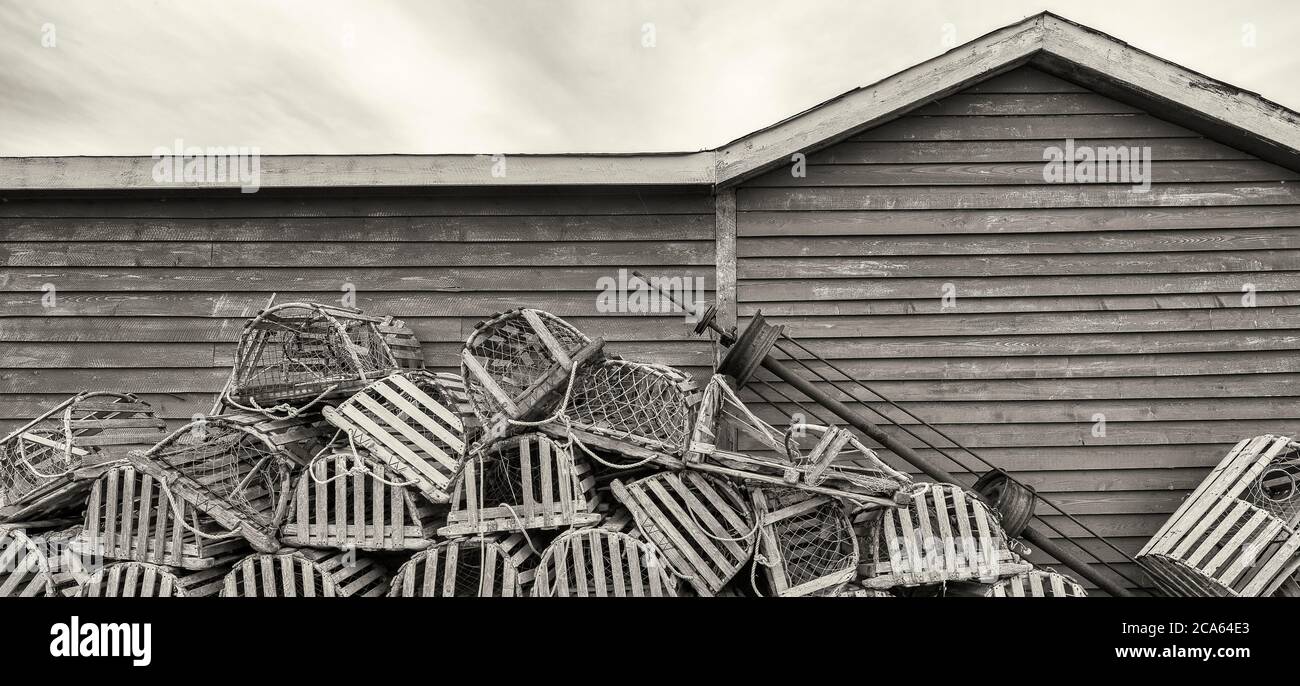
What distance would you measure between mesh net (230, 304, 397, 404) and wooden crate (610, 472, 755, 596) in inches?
76.1

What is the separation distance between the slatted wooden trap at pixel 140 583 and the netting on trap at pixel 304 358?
1.01m

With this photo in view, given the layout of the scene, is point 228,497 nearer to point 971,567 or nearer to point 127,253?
point 127,253

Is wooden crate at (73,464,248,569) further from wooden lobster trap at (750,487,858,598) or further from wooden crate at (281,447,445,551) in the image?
wooden lobster trap at (750,487,858,598)

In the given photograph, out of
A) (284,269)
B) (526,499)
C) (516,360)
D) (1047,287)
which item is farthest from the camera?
(284,269)

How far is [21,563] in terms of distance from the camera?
12.8 feet

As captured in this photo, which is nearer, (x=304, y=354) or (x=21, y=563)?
(x=21, y=563)

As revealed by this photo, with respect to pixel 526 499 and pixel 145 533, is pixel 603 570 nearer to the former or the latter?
pixel 526 499

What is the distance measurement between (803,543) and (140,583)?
4003mm

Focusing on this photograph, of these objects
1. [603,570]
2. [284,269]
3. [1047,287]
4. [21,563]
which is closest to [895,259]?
[1047,287]

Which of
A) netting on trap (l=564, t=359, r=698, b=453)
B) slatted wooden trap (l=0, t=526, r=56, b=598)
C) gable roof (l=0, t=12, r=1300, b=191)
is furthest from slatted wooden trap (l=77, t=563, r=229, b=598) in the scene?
gable roof (l=0, t=12, r=1300, b=191)

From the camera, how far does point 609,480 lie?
4.30 meters

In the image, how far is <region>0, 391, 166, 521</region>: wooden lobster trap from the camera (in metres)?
4.09

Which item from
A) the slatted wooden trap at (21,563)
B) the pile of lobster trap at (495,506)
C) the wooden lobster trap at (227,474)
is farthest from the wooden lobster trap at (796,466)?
the slatted wooden trap at (21,563)
